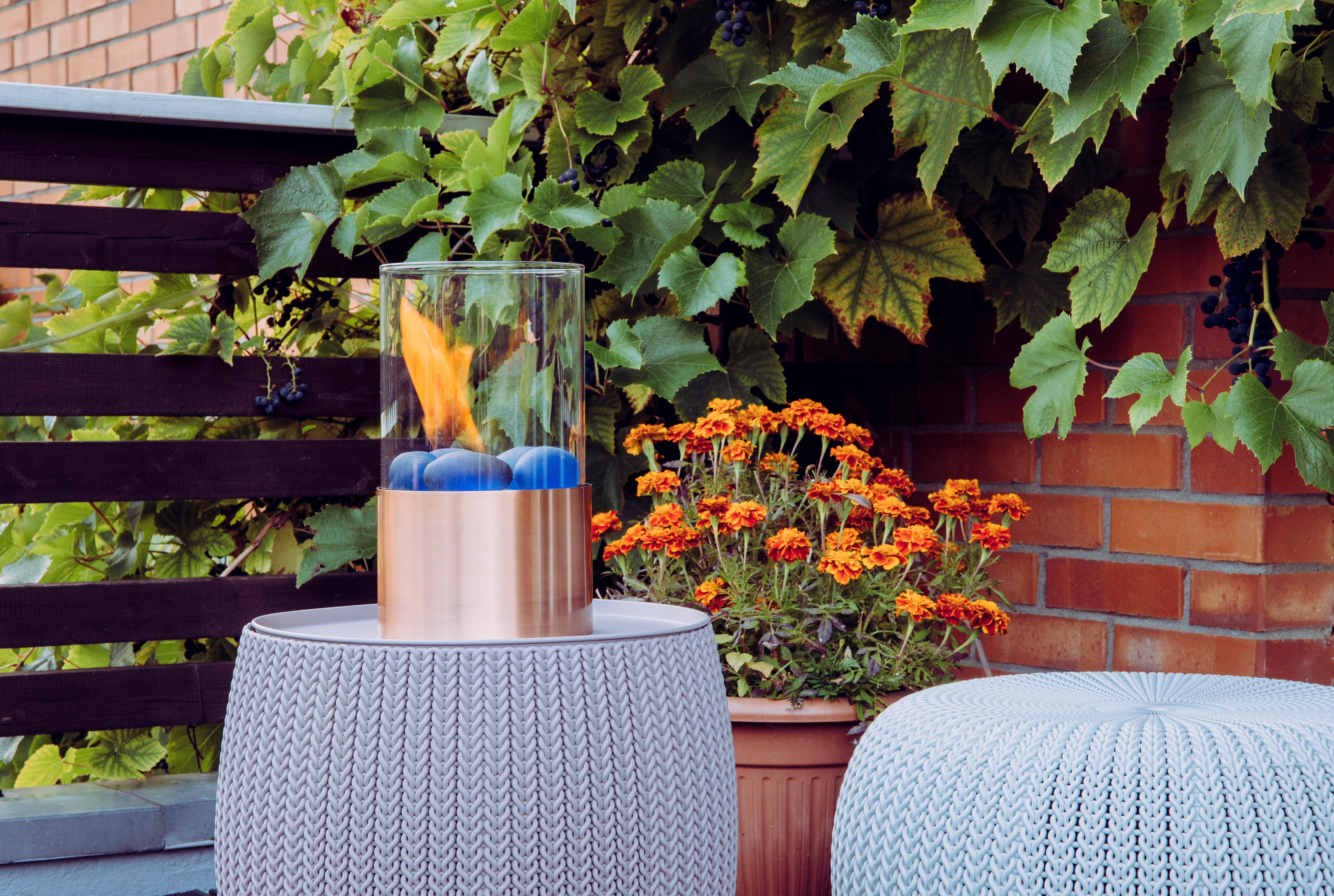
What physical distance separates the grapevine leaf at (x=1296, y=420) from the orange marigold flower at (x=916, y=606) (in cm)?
39

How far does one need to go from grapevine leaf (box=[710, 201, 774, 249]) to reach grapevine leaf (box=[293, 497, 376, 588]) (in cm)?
65

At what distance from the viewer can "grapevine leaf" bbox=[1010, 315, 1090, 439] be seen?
152 centimetres

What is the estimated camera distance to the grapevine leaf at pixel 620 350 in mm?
1655

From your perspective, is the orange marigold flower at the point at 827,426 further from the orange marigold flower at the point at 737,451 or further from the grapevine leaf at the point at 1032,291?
the grapevine leaf at the point at 1032,291

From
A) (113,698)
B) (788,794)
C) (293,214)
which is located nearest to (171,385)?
(293,214)

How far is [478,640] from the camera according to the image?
88 centimetres

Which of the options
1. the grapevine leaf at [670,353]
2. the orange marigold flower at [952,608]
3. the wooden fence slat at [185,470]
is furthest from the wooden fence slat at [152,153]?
the orange marigold flower at [952,608]

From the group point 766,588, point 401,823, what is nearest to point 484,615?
point 401,823

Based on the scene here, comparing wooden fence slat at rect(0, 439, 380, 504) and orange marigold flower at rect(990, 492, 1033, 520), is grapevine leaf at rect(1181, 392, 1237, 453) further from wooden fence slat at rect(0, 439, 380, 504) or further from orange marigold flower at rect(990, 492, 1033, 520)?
wooden fence slat at rect(0, 439, 380, 504)

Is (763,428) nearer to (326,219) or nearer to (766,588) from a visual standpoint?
(766,588)

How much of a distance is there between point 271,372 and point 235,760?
96 cm

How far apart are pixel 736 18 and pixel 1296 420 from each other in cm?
90

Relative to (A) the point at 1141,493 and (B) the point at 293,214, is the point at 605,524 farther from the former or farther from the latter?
(A) the point at 1141,493

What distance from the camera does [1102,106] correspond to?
1355 millimetres
